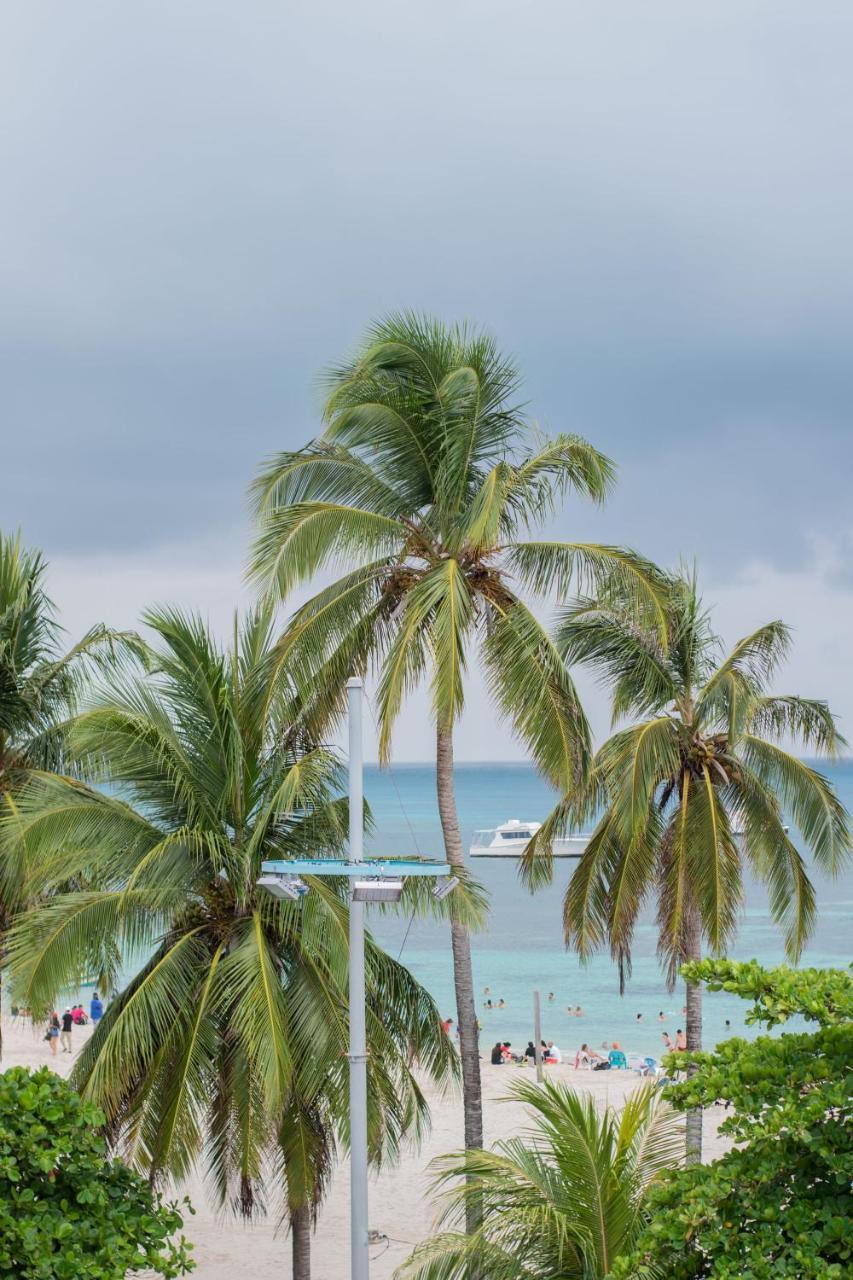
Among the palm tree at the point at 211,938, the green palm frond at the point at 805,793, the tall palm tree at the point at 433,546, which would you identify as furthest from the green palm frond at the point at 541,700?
the green palm frond at the point at 805,793

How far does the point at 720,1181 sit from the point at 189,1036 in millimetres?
7219

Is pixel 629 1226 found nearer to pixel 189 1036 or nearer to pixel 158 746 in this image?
pixel 189 1036

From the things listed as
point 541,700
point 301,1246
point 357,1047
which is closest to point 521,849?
point 301,1246

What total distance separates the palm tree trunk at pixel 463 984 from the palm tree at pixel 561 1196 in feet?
16.4

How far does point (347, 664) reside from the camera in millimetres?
15750

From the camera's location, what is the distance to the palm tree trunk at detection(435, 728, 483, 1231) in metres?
15.6

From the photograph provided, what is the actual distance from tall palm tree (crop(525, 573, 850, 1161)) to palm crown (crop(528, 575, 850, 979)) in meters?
0.02

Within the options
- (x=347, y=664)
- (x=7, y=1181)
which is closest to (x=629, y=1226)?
(x=7, y=1181)

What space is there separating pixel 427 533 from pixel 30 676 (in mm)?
5856

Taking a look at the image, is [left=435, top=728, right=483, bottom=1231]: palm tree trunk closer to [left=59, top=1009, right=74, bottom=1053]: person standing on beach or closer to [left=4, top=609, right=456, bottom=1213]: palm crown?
[left=4, top=609, right=456, bottom=1213]: palm crown

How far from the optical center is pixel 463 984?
642 inches

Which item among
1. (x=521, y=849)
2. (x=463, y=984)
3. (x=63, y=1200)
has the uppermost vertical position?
(x=463, y=984)

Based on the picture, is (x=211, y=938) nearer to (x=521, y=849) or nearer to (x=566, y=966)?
(x=566, y=966)

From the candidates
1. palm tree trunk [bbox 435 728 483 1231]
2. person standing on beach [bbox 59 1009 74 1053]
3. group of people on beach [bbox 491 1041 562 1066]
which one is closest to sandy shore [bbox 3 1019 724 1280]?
palm tree trunk [bbox 435 728 483 1231]
